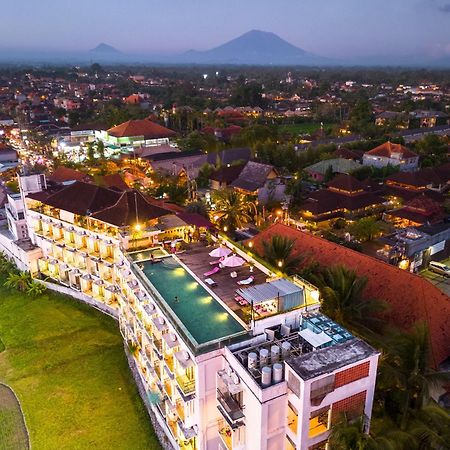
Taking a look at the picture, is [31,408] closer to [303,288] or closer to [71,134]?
[303,288]

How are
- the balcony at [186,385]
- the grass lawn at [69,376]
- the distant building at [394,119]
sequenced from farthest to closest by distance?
the distant building at [394,119] < the grass lawn at [69,376] < the balcony at [186,385]

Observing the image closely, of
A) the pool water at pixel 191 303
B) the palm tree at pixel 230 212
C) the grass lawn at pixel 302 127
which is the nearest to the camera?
the pool water at pixel 191 303

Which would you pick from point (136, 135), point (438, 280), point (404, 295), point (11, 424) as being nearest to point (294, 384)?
point (404, 295)

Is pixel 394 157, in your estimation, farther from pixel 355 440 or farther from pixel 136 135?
pixel 355 440

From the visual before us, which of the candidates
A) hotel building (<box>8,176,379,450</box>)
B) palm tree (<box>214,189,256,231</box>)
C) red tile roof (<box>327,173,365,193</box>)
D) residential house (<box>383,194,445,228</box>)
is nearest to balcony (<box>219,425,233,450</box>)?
hotel building (<box>8,176,379,450</box>)

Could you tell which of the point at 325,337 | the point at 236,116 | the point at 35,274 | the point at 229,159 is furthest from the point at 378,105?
the point at 325,337

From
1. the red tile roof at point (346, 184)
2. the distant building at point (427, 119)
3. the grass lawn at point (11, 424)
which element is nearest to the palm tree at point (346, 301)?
the grass lawn at point (11, 424)

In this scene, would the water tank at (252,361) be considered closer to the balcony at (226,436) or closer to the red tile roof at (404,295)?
the balcony at (226,436)
